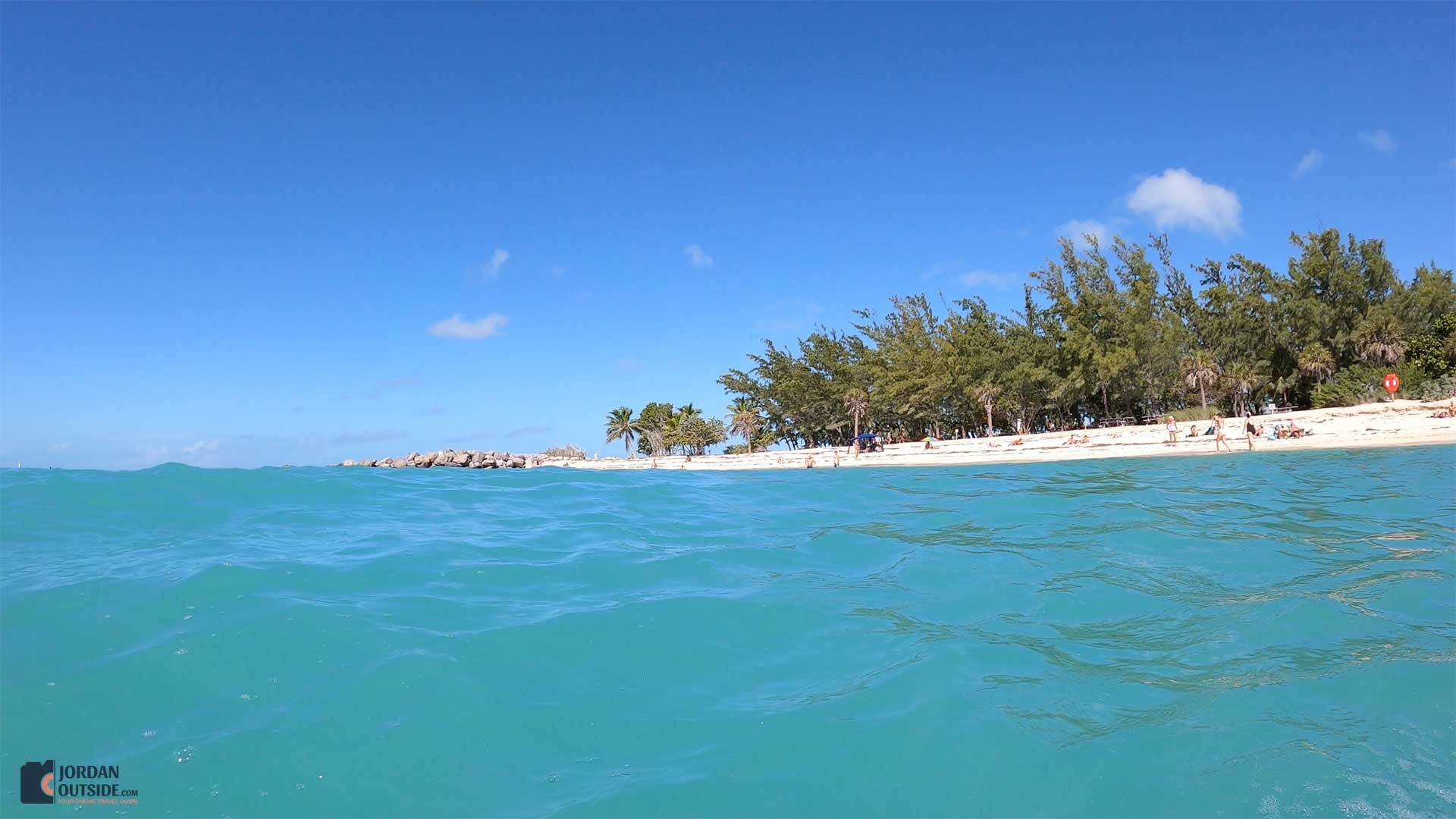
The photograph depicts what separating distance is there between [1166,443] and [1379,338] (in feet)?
81.5

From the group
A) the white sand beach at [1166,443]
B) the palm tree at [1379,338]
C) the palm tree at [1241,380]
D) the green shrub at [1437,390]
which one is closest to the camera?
the white sand beach at [1166,443]

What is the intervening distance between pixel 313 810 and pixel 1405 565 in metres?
10.2

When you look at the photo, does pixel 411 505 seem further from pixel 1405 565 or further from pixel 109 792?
pixel 1405 565

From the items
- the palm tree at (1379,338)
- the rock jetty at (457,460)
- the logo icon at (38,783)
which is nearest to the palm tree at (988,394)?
the palm tree at (1379,338)

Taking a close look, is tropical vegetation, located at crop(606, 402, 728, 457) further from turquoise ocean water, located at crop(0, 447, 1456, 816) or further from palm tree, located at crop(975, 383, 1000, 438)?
turquoise ocean water, located at crop(0, 447, 1456, 816)

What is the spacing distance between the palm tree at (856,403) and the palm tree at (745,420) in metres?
11.7

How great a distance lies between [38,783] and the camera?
381cm

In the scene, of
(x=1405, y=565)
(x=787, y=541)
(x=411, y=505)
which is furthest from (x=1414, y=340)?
(x=411, y=505)

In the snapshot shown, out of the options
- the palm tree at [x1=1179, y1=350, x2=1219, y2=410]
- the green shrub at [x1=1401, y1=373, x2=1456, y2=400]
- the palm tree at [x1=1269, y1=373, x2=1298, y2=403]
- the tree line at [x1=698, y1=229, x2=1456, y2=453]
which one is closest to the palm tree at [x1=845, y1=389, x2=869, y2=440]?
the tree line at [x1=698, y1=229, x2=1456, y2=453]

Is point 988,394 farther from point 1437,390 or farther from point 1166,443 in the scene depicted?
point 1437,390

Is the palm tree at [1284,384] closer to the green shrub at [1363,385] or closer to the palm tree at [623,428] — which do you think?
the green shrub at [1363,385]

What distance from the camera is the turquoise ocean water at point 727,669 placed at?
3.75m

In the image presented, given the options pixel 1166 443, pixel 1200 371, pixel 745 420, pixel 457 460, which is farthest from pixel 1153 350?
pixel 457 460

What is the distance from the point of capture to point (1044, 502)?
1448 cm
